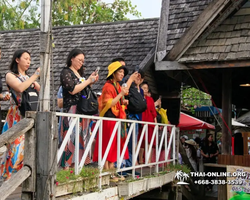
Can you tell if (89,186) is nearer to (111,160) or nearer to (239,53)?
(111,160)

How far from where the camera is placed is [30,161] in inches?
153

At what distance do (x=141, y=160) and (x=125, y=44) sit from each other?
5.04 metres

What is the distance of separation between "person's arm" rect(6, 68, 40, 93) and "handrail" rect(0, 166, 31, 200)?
911 millimetres

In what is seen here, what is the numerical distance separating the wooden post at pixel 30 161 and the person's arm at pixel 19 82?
0.46m

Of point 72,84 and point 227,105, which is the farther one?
point 227,105

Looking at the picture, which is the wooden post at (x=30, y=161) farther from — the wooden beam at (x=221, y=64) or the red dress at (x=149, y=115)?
the wooden beam at (x=221, y=64)

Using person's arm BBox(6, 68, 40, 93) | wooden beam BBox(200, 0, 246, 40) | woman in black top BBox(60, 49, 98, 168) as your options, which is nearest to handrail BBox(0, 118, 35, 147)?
person's arm BBox(6, 68, 40, 93)

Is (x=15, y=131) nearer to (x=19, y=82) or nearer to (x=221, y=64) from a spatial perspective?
(x=19, y=82)

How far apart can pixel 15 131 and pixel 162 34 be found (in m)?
5.15

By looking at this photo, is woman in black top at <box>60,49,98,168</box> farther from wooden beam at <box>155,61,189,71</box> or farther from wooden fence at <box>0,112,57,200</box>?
wooden beam at <box>155,61,189,71</box>

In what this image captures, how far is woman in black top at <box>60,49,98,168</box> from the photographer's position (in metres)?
4.82

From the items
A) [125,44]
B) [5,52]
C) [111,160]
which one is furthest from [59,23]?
[111,160]

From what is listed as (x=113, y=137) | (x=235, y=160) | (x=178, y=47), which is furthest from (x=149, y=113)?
(x=113, y=137)

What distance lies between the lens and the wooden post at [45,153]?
3914mm
